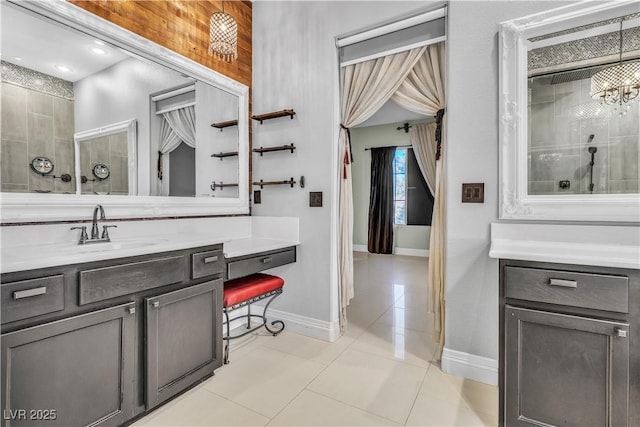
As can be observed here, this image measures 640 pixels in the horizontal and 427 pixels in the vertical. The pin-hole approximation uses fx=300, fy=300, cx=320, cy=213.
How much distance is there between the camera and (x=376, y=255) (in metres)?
6.61

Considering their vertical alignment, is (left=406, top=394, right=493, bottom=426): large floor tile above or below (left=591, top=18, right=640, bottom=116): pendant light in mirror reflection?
below

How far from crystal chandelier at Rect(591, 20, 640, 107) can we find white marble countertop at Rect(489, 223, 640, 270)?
741 mm

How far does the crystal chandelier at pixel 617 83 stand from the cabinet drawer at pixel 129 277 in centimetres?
262

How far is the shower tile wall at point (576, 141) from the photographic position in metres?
1.68

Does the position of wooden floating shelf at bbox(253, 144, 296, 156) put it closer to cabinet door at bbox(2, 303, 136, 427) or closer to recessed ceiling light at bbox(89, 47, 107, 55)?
recessed ceiling light at bbox(89, 47, 107, 55)

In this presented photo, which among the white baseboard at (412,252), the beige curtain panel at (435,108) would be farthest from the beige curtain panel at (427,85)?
the white baseboard at (412,252)

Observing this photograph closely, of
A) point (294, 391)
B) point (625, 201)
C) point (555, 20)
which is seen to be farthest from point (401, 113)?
point (294, 391)

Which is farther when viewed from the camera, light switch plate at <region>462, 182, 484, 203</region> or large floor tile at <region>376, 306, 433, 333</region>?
large floor tile at <region>376, 306, 433, 333</region>

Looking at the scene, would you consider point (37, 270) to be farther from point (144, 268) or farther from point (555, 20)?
point (555, 20)

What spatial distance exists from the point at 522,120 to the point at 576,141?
0.32m

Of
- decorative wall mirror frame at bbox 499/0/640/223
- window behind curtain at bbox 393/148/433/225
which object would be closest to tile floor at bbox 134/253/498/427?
decorative wall mirror frame at bbox 499/0/640/223

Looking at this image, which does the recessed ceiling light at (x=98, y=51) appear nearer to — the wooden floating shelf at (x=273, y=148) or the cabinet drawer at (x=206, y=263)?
the wooden floating shelf at (x=273, y=148)

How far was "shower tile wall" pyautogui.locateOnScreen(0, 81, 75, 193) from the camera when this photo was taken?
5.15 feet

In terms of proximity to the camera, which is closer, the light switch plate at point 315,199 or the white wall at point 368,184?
the light switch plate at point 315,199
